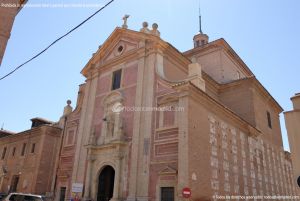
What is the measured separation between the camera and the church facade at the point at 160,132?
14430 millimetres

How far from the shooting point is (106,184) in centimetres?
1766

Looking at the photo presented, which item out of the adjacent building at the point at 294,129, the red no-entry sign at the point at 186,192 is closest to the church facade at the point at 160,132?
the red no-entry sign at the point at 186,192

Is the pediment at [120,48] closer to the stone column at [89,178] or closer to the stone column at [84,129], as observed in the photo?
the stone column at [84,129]

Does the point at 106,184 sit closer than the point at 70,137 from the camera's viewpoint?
Yes

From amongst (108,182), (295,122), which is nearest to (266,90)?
(108,182)

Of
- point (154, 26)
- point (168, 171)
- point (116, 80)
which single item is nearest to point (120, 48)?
point (116, 80)

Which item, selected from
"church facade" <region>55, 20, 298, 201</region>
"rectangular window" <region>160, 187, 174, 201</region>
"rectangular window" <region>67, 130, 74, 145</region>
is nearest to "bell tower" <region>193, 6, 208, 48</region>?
"church facade" <region>55, 20, 298, 201</region>

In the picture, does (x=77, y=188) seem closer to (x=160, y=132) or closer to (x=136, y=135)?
(x=136, y=135)

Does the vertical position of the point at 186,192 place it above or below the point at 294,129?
below

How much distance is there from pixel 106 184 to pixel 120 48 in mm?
9535

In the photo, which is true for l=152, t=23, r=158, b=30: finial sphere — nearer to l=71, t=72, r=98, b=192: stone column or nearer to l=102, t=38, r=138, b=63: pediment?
l=102, t=38, r=138, b=63: pediment

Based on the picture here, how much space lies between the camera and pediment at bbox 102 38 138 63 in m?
20.1

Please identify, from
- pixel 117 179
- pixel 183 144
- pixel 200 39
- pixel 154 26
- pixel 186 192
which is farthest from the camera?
pixel 200 39

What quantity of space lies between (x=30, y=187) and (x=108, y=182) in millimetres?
8027
